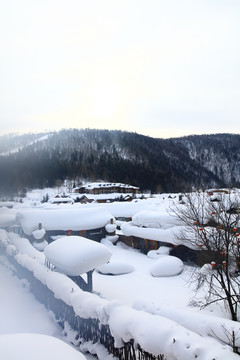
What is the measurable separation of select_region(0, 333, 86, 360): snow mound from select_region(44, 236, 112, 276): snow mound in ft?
17.3

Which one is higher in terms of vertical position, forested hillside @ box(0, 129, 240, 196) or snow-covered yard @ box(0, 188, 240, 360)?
forested hillside @ box(0, 129, 240, 196)

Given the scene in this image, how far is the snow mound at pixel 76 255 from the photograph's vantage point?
28.8ft

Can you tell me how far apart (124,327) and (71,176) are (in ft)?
328

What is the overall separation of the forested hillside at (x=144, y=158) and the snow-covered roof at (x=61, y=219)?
181 feet

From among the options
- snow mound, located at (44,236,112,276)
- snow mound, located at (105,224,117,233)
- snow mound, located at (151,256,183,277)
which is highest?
snow mound, located at (44,236,112,276)

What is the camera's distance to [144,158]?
447 ft

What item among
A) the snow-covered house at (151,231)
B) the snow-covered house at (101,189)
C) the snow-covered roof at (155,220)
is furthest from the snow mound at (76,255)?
the snow-covered house at (101,189)

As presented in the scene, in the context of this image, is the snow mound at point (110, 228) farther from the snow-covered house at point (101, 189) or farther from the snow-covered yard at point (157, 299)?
the snow-covered house at point (101, 189)

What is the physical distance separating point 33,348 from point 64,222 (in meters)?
21.8

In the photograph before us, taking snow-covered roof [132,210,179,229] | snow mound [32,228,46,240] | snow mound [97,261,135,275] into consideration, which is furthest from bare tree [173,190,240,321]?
snow mound [32,228,46,240]

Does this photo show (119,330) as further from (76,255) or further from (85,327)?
(76,255)

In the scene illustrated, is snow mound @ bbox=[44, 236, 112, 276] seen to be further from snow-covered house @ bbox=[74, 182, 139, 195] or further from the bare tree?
snow-covered house @ bbox=[74, 182, 139, 195]

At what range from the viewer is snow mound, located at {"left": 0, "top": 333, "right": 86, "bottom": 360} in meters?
3.09

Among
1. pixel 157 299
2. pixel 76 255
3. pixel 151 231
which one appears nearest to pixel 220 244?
pixel 157 299
